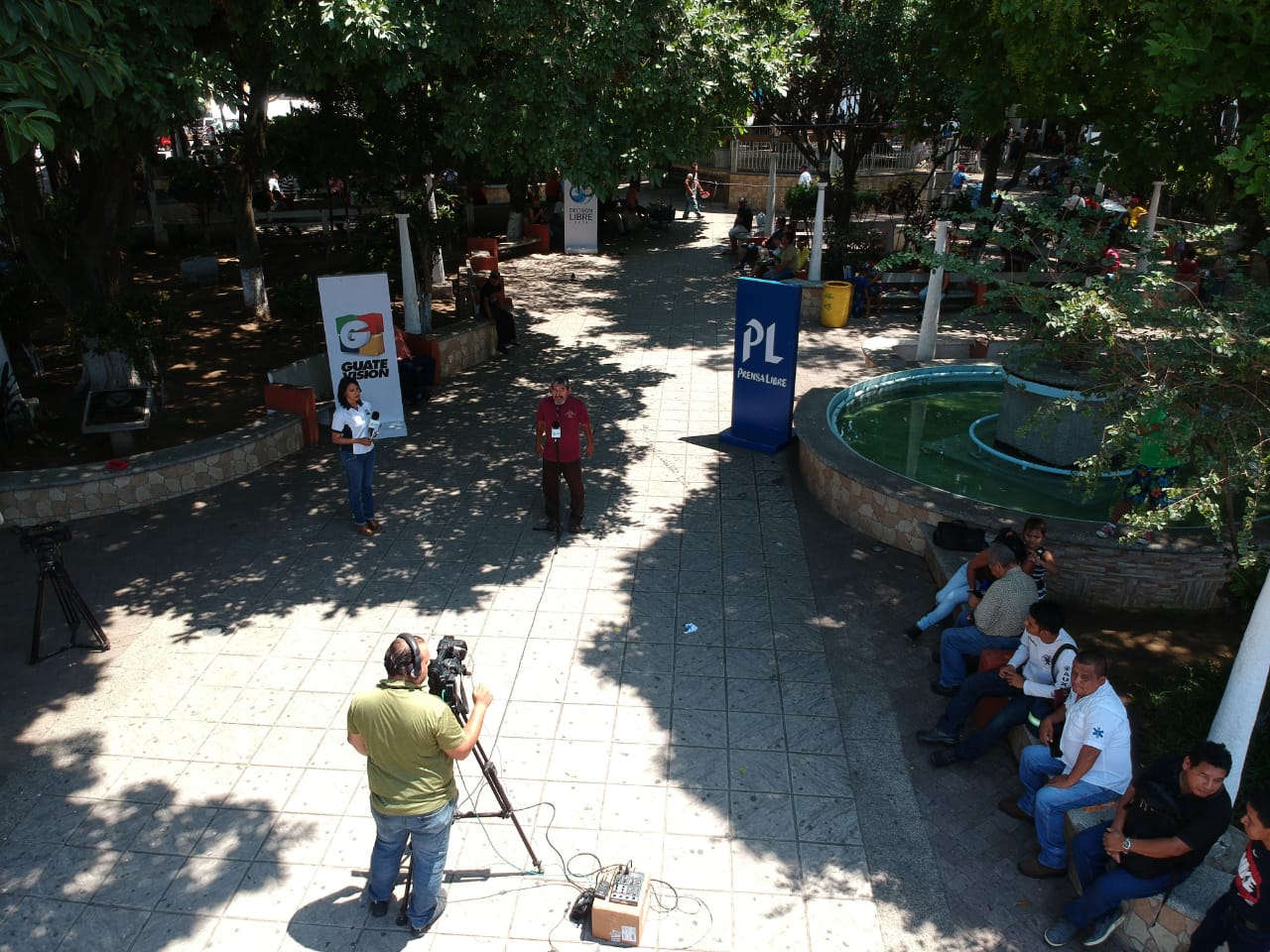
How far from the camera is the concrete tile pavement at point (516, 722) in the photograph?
5.11m

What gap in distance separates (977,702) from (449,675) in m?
3.53

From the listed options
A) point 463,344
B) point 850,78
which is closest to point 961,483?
point 463,344

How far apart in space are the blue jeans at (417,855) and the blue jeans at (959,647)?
362 cm

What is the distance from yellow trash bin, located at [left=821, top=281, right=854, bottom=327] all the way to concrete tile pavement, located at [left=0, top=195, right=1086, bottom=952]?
21.0ft

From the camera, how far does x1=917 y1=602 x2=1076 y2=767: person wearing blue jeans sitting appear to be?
5.69m

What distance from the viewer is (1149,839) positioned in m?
4.54

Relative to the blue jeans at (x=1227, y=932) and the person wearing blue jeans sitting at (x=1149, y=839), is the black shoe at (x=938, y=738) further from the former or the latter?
the blue jeans at (x=1227, y=932)

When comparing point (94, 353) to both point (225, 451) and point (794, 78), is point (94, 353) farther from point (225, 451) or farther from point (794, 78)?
point (794, 78)

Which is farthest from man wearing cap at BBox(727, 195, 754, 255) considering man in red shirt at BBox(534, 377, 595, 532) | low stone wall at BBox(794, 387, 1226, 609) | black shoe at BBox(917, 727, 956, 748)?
black shoe at BBox(917, 727, 956, 748)

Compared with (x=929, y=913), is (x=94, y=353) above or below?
above

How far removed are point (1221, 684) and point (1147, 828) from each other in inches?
87.2

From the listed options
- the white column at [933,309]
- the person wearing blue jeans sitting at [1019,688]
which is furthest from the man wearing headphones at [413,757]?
the white column at [933,309]

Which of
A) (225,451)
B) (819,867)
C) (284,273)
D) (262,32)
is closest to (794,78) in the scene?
(284,273)

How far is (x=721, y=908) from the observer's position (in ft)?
16.7
